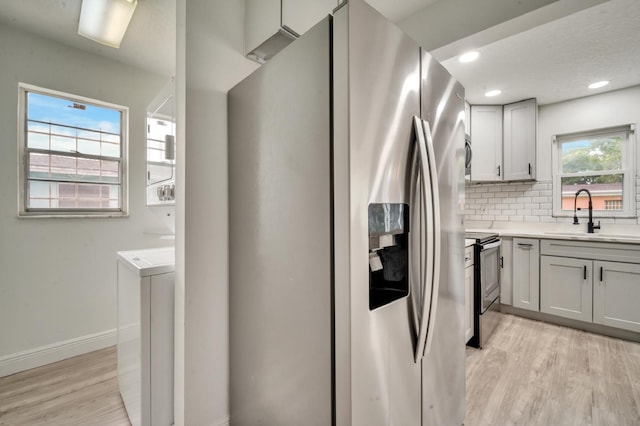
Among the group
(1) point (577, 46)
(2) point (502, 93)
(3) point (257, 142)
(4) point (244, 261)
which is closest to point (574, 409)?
(4) point (244, 261)

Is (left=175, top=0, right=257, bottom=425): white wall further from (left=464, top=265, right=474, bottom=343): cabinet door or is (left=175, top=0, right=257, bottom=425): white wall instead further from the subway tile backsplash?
the subway tile backsplash

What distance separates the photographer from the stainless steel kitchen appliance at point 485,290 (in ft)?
7.77

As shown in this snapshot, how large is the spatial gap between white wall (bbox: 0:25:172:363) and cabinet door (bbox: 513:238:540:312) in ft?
11.6

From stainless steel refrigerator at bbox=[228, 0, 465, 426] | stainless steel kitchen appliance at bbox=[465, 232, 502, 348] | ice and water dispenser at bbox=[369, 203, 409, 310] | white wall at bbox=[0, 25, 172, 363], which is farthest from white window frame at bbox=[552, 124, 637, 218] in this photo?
white wall at bbox=[0, 25, 172, 363]

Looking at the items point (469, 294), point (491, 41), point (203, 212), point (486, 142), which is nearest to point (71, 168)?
point (203, 212)

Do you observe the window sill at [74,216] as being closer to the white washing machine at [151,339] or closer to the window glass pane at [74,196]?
the window glass pane at [74,196]

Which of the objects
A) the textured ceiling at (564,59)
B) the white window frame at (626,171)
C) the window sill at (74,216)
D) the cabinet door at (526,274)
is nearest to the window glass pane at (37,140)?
the window sill at (74,216)

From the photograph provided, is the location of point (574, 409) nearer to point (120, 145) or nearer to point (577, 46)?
point (577, 46)

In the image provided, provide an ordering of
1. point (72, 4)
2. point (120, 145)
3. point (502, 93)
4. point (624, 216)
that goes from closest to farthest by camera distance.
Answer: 1. point (72, 4)
2. point (120, 145)
3. point (624, 216)
4. point (502, 93)

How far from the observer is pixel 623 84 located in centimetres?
294

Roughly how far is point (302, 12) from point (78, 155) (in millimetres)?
2565

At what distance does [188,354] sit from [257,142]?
1062 mm

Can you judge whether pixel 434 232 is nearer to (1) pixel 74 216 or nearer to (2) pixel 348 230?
(2) pixel 348 230

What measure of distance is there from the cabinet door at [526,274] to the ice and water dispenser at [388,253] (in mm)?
2825
